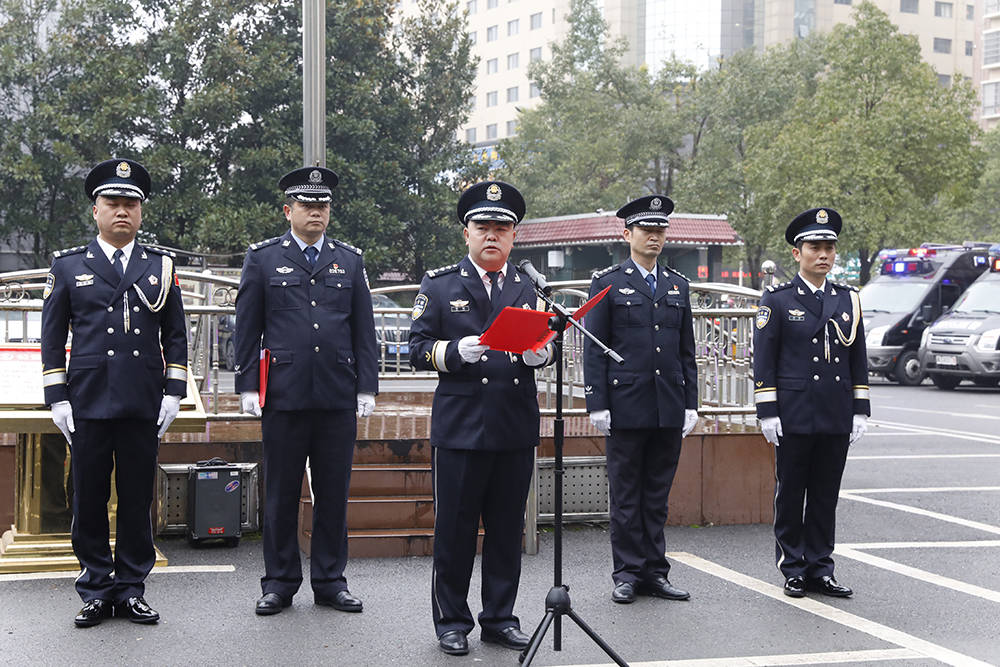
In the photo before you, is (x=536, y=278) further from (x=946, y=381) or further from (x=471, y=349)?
(x=946, y=381)

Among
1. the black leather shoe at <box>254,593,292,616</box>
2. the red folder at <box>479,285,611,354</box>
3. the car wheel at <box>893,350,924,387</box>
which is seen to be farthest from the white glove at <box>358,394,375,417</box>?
the car wheel at <box>893,350,924,387</box>

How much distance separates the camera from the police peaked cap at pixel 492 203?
18.9 feet

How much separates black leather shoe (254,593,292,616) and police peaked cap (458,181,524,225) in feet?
7.50

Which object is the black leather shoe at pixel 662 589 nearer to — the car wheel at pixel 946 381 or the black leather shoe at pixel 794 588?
the black leather shoe at pixel 794 588

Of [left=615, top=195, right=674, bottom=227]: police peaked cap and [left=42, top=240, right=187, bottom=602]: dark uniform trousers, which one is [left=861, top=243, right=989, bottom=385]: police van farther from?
[left=42, top=240, right=187, bottom=602]: dark uniform trousers

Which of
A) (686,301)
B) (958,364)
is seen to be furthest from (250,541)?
(958,364)

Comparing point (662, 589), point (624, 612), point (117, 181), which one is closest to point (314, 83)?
point (117, 181)

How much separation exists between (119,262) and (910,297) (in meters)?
21.5

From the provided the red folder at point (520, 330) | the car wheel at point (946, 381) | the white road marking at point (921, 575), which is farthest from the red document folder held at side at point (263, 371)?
the car wheel at point (946, 381)

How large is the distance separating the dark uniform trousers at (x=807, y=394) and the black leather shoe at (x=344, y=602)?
249 cm

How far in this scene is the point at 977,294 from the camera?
23344 mm

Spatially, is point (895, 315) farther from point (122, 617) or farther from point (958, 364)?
point (122, 617)

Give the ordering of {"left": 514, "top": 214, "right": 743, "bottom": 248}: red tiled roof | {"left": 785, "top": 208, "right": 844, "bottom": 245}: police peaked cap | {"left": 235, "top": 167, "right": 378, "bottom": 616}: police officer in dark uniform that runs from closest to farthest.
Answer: {"left": 235, "top": 167, "right": 378, "bottom": 616}: police officer in dark uniform
{"left": 785, "top": 208, "right": 844, "bottom": 245}: police peaked cap
{"left": 514, "top": 214, "right": 743, "bottom": 248}: red tiled roof

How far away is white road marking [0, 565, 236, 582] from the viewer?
7.12m
